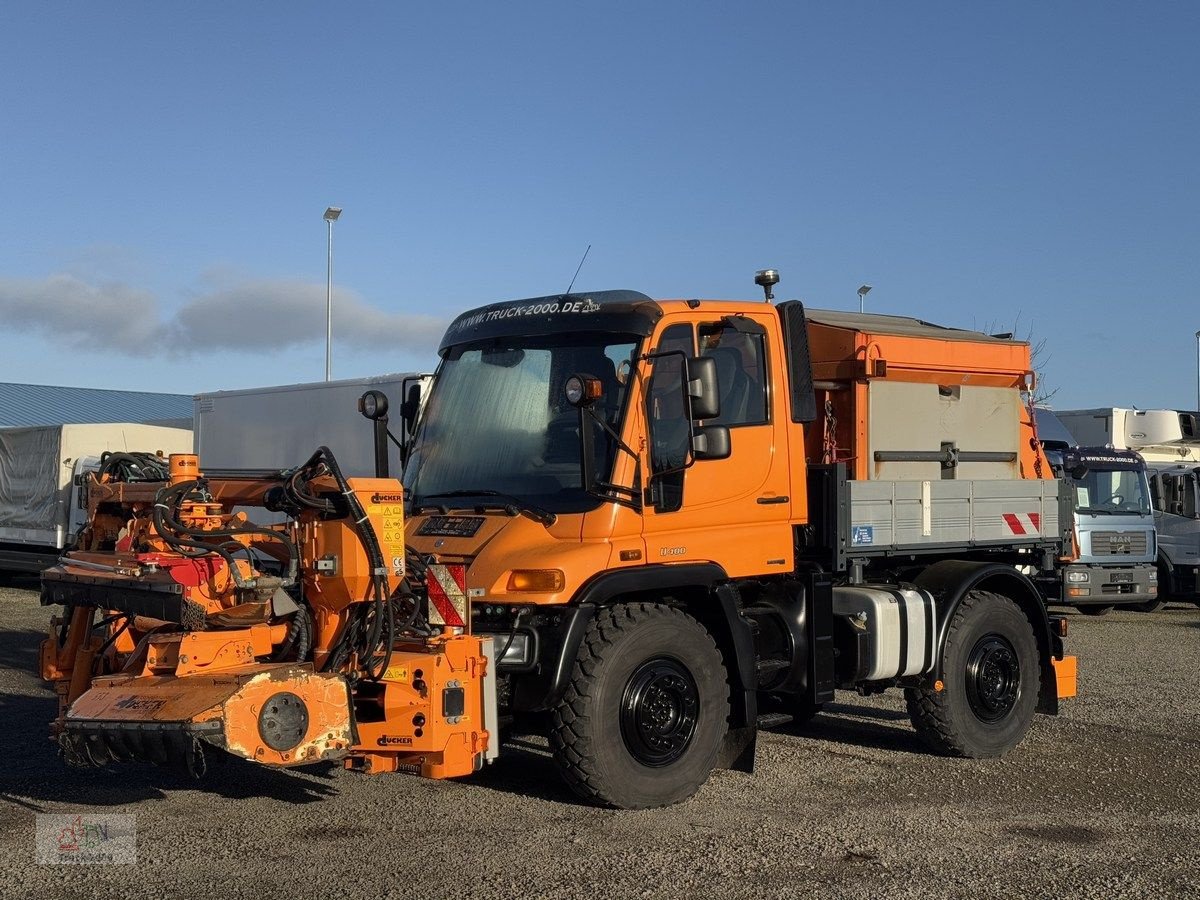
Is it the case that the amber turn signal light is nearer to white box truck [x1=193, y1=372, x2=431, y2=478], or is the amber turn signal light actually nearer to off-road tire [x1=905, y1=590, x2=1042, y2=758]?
off-road tire [x1=905, y1=590, x2=1042, y2=758]

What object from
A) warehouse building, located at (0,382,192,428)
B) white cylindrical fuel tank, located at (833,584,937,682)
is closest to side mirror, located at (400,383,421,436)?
white cylindrical fuel tank, located at (833,584,937,682)

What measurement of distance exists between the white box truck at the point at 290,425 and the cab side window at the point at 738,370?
8483 mm

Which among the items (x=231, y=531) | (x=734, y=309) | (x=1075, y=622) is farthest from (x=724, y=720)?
(x=1075, y=622)

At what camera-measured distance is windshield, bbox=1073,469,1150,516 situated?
19.3m

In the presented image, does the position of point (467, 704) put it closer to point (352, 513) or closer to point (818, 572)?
point (352, 513)

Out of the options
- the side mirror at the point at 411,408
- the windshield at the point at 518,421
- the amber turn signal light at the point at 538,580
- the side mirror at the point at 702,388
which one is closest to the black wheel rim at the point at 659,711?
the amber turn signal light at the point at 538,580

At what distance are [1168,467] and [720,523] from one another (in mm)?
16184

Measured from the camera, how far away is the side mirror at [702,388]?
23.2 feet

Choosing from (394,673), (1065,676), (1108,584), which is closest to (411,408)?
(394,673)

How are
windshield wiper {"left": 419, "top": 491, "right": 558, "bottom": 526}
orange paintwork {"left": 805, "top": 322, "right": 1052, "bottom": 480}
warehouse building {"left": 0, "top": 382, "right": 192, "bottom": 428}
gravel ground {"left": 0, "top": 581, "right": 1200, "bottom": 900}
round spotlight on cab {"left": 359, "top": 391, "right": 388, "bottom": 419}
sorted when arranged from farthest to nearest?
warehouse building {"left": 0, "top": 382, "right": 192, "bottom": 428} < orange paintwork {"left": 805, "top": 322, "right": 1052, "bottom": 480} < round spotlight on cab {"left": 359, "top": 391, "right": 388, "bottom": 419} < windshield wiper {"left": 419, "top": 491, "right": 558, "bottom": 526} < gravel ground {"left": 0, "top": 581, "right": 1200, "bottom": 900}

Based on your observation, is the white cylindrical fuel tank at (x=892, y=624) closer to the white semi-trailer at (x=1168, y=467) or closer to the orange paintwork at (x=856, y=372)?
the orange paintwork at (x=856, y=372)

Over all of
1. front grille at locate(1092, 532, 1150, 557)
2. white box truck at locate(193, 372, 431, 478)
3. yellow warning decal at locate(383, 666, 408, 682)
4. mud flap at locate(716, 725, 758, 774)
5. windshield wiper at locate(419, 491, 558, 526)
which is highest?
white box truck at locate(193, 372, 431, 478)

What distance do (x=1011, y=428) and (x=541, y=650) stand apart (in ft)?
15.1

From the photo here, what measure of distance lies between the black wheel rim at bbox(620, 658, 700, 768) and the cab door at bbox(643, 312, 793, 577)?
63cm
